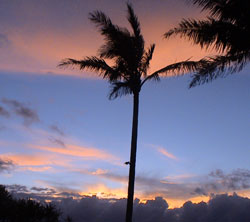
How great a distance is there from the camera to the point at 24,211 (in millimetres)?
A: 23109

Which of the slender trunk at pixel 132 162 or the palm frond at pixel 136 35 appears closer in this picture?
the slender trunk at pixel 132 162

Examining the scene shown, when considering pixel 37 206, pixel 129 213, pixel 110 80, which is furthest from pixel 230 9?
pixel 37 206

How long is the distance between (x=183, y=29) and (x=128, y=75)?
4.42 metres

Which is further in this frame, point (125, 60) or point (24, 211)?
point (24, 211)

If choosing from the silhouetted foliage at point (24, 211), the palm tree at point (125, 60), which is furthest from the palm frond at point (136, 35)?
the silhouetted foliage at point (24, 211)

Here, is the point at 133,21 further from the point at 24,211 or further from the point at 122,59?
the point at 24,211

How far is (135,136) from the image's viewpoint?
1384 centimetres

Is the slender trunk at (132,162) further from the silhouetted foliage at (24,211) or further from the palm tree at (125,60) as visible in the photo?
the silhouetted foliage at (24,211)

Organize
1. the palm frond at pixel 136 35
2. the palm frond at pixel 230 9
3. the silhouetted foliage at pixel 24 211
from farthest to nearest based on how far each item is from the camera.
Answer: the silhouetted foliage at pixel 24 211, the palm frond at pixel 136 35, the palm frond at pixel 230 9

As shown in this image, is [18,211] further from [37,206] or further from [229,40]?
[229,40]

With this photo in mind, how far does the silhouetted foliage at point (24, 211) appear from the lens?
22906mm

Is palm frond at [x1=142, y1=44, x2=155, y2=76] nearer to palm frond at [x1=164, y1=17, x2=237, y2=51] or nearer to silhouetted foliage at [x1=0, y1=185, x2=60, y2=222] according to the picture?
palm frond at [x1=164, y1=17, x2=237, y2=51]

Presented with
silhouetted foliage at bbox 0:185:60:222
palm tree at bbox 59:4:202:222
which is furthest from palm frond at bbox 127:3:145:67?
silhouetted foliage at bbox 0:185:60:222

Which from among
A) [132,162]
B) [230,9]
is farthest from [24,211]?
[230,9]
